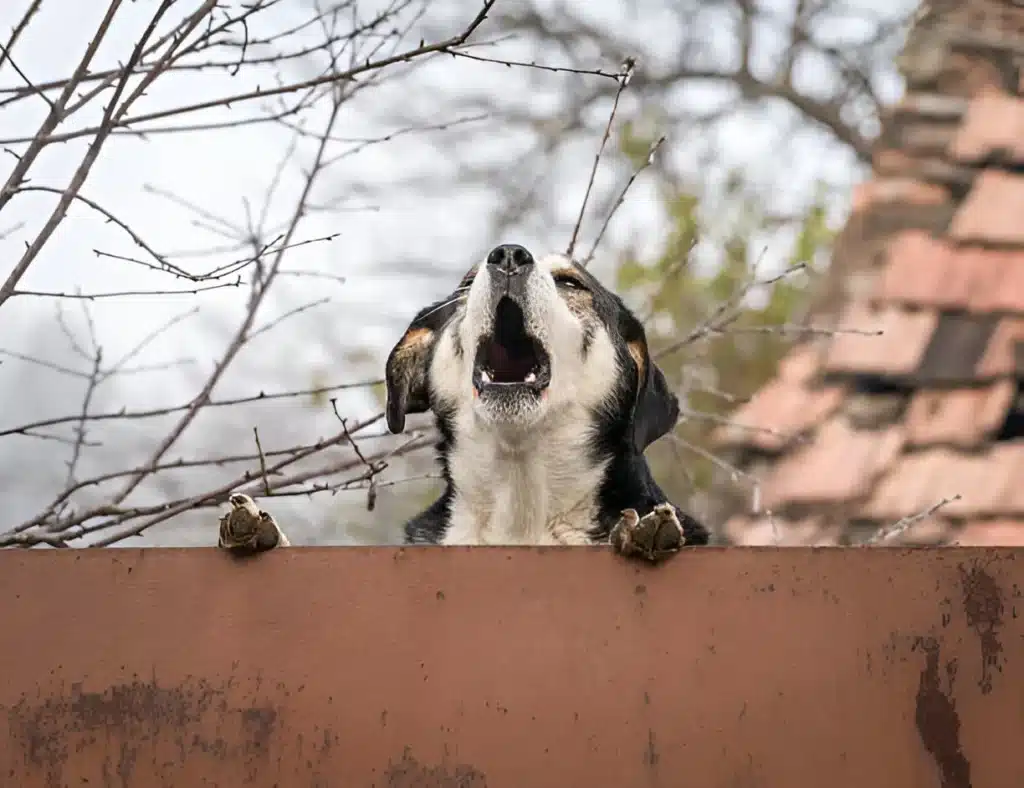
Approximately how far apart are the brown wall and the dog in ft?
4.82

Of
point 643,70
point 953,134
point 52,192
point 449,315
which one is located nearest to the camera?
point 52,192

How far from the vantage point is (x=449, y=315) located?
14.6 feet

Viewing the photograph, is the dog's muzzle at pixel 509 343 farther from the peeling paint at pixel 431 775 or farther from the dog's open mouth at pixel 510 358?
the peeling paint at pixel 431 775

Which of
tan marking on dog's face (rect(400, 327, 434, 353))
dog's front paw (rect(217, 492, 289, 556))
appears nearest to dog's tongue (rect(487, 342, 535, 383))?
tan marking on dog's face (rect(400, 327, 434, 353))

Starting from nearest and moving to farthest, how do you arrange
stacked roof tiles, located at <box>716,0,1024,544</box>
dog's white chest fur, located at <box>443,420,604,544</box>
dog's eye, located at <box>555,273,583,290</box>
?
dog's white chest fur, located at <box>443,420,604,544</box>, dog's eye, located at <box>555,273,583,290</box>, stacked roof tiles, located at <box>716,0,1024,544</box>

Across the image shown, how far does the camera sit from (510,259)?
159 inches

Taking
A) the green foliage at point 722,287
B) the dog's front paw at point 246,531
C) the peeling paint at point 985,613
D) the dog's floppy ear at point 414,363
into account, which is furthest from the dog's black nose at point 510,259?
the green foliage at point 722,287

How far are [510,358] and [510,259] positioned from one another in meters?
0.32

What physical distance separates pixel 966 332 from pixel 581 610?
5.21 m

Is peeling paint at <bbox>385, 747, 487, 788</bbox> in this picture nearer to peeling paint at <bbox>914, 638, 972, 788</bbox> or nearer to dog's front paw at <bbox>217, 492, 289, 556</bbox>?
dog's front paw at <bbox>217, 492, 289, 556</bbox>

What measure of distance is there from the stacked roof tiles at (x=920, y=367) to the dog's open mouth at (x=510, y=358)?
2425mm

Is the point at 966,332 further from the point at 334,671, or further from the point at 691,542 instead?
the point at 334,671

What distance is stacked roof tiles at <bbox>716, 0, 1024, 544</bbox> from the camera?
22.2 ft

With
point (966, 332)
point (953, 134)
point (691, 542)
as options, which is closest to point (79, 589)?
point (691, 542)
